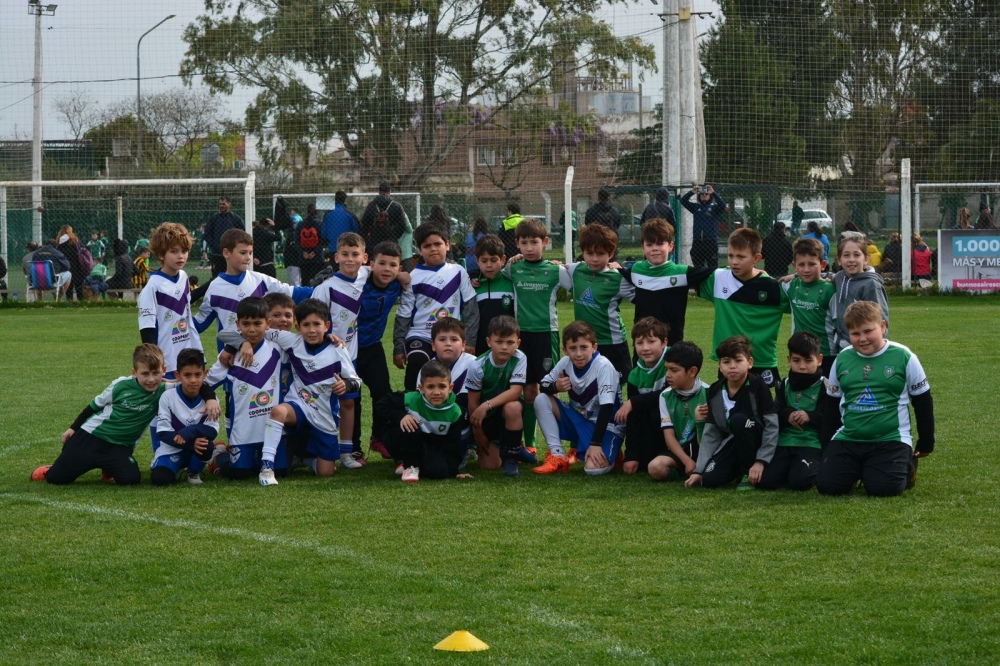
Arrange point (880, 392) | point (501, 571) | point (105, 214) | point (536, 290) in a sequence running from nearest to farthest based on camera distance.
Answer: point (501, 571)
point (880, 392)
point (536, 290)
point (105, 214)

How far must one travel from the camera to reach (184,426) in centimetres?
672

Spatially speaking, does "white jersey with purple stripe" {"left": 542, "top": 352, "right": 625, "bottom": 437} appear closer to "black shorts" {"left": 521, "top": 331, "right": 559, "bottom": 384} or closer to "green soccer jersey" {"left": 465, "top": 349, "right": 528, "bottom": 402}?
"green soccer jersey" {"left": 465, "top": 349, "right": 528, "bottom": 402}

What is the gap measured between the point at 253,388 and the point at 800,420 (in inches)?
124

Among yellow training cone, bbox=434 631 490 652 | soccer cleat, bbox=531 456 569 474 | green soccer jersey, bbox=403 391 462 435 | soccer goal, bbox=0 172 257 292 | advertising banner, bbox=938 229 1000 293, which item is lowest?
yellow training cone, bbox=434 631 490 652

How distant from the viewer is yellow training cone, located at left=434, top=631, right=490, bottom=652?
147 inches

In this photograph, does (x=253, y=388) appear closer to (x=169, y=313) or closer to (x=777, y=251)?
(x=169, y=313)

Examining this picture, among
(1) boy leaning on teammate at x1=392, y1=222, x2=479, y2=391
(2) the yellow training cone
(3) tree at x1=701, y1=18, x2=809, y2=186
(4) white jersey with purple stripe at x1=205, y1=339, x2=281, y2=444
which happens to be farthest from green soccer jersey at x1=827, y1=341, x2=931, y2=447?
(3) tree at x1=701, y1=18, x2=809, y2=186

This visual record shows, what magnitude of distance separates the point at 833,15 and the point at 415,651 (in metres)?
21.7

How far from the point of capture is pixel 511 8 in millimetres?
23641

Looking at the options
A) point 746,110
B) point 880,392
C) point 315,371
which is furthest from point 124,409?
point 746,110

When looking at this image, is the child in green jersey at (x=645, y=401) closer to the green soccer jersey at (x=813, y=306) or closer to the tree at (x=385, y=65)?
the green soccer jersey at (x=813, y=306)

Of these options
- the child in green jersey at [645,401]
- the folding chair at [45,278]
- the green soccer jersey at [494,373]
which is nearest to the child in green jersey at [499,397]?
the green soccer jersey at [494,373]

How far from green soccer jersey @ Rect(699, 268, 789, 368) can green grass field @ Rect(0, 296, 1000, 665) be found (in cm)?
113

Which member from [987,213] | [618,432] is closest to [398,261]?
[618,432]
